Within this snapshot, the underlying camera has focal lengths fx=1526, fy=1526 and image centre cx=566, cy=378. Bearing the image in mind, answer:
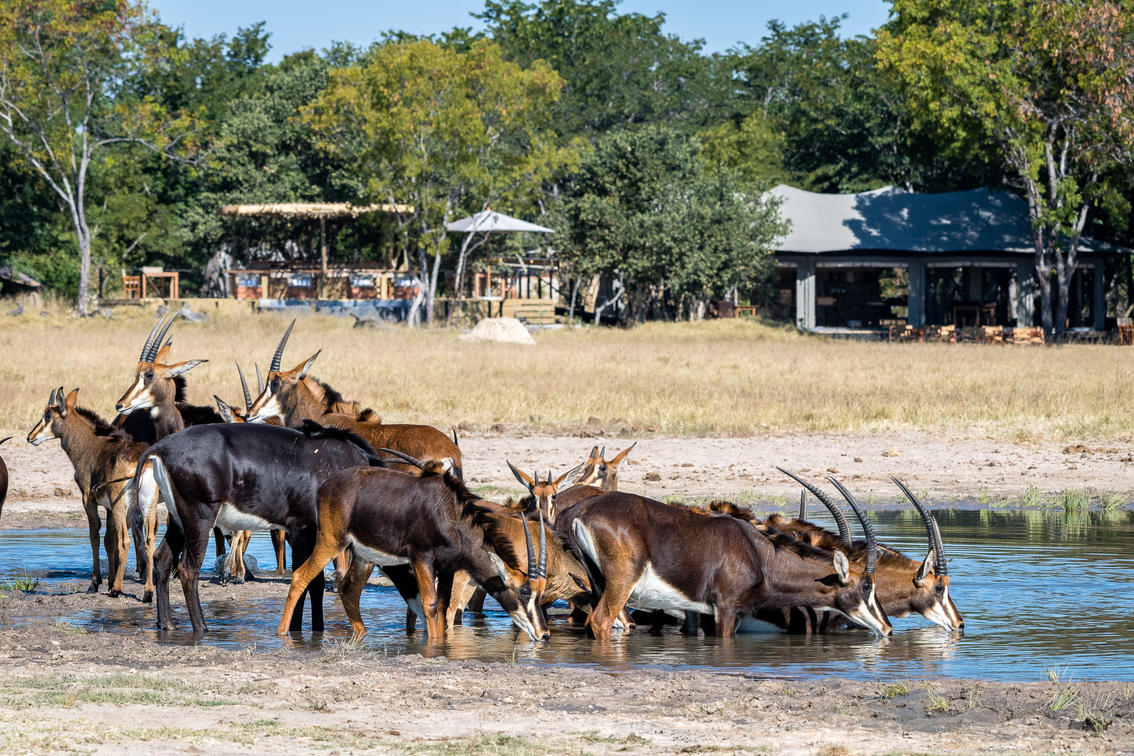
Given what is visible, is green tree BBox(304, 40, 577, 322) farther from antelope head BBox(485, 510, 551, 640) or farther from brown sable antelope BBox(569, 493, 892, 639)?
antelope head BBox(485, 510, 551, 640)

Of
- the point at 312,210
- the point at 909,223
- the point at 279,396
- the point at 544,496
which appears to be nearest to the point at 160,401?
the point at 279,396

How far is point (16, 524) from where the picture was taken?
14688mm

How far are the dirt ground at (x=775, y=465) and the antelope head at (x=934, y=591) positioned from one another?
5737 mm

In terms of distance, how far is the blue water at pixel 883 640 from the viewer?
882cm

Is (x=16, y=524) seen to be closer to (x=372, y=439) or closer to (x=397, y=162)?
(x=372, y=439)

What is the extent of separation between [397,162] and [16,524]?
3468 centimetres

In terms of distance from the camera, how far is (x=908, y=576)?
10172 mm

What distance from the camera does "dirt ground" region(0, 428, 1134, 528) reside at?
16312 millimetres

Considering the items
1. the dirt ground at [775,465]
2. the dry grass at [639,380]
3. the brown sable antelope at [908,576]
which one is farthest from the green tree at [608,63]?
the brown sable antelope at [908,576]

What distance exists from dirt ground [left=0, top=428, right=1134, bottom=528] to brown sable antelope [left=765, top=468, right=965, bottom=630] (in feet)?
17.9

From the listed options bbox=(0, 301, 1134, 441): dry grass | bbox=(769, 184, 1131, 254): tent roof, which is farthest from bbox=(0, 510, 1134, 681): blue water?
bbox=(769, 184, 1131, 254): tent roof

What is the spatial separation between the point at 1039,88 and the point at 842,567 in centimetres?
3740

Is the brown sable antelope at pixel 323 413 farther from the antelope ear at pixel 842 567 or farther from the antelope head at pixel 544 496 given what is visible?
the antelope ear at pixel 842 567

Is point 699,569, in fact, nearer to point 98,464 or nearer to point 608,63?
point 98,464
